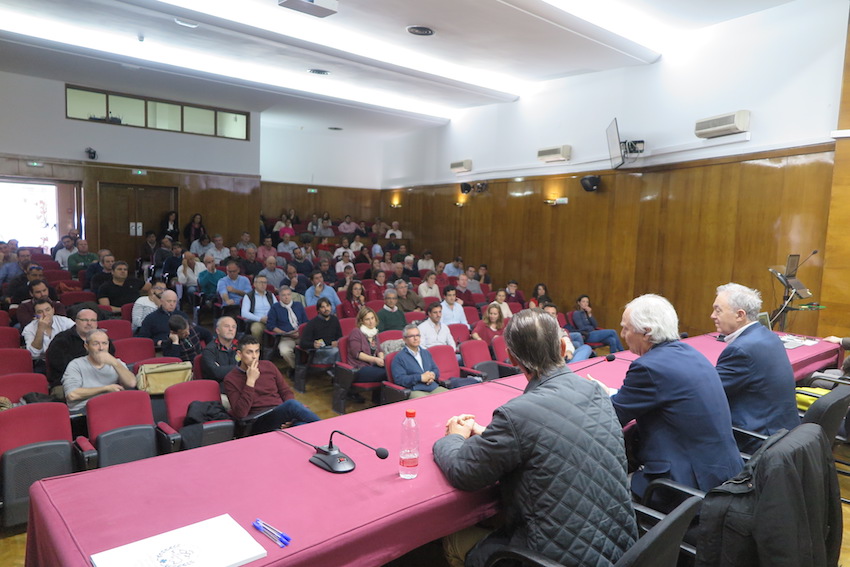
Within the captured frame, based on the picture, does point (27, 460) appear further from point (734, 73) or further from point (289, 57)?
point (734, 73)

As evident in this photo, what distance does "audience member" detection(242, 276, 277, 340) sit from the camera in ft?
23.5

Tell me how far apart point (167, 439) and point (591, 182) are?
8197 millimetres

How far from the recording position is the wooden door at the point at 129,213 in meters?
11.4

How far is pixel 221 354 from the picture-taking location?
4844 mm

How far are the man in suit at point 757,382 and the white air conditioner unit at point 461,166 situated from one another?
10019 millimetres

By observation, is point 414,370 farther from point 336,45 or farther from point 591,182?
point 591,182

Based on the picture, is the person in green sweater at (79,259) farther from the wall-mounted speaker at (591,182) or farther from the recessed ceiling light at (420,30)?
the wall-mounted speaker at (591,182)

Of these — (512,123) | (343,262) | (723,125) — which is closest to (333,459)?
(723,125)

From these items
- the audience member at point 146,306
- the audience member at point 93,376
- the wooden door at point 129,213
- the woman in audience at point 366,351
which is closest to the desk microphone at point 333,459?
the audience member at point 93,376

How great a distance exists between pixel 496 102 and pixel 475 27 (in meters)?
4.09

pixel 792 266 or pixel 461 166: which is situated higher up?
pixel 461 166

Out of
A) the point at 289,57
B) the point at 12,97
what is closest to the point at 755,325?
the point at 289,57

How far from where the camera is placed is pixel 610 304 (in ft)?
32.0

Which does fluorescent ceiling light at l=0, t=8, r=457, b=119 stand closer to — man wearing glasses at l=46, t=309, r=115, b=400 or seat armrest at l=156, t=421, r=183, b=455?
man wearing glasses at l=46, t=309, r=115, b=400
